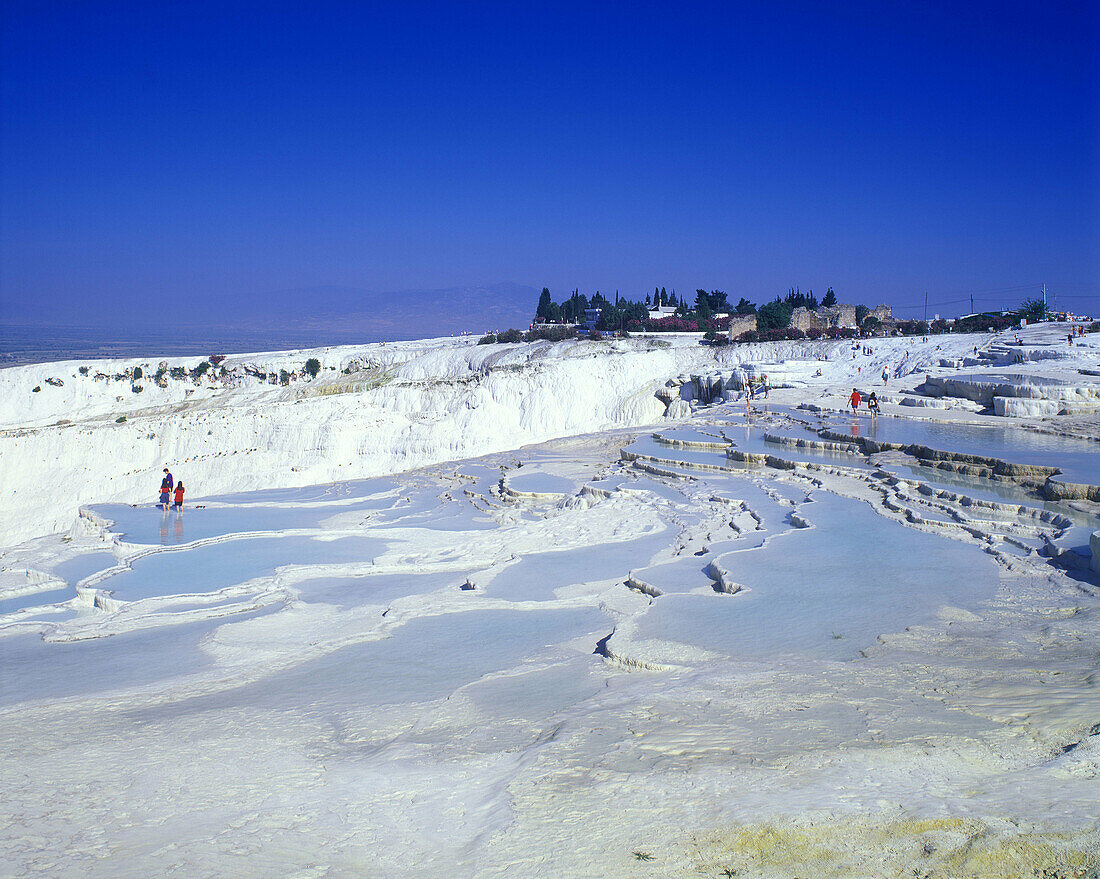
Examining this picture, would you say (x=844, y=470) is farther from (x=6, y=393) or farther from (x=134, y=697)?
(x=6, y=393)

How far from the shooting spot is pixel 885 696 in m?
3.44

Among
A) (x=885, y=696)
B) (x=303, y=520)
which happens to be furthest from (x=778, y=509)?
(x=303, y=520)

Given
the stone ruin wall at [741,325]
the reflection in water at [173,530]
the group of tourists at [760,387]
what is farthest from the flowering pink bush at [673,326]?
the reflection in water at [173,530]

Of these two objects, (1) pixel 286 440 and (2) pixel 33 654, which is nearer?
(2) pixel 33 654

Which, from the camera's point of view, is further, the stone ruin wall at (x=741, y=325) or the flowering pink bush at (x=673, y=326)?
the flowering pink bush at (x=673, y=326)

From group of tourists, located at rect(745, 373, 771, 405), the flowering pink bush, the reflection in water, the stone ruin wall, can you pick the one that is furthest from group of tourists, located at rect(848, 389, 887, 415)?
the flowering pink bush

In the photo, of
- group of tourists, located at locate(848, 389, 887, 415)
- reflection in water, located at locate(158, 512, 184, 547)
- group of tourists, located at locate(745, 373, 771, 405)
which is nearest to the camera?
reflection in water, located at locate(158, 512, 184, 547)

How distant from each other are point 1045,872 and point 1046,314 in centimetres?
2990

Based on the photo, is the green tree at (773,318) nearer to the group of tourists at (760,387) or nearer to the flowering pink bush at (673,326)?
the flowering pink bush at (673,326)

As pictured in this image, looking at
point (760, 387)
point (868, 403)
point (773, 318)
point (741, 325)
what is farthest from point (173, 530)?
point (773, 318)

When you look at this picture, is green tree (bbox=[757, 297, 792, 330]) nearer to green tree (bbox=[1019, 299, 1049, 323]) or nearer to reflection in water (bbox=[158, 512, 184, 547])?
green tree (bbox=[1019, 299, 1049, 323])

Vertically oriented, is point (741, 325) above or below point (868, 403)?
above

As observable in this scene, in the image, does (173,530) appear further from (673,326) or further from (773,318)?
(673,326)

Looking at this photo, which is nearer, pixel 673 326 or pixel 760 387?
pixel 760 387
